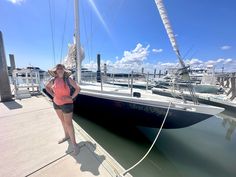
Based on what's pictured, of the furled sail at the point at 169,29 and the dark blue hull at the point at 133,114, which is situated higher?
the furled sail at the point at 169,29

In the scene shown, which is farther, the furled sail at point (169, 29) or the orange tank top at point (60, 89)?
A: the furled sail at point (169, 29)

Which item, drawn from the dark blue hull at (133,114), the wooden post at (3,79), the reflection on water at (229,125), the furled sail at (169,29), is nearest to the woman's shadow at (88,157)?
the dark blue hull at (133,114)

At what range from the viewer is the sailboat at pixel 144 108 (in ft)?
9.81

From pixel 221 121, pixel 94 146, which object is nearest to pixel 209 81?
pixel 221 121

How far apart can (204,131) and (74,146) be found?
4.85 meters

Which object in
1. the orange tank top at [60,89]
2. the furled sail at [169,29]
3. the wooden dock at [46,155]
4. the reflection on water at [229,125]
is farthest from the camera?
the reflection on water at [229,125]

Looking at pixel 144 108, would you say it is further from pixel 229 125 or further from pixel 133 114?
pixel 229 125

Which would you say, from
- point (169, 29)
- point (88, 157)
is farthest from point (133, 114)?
point (169, 29)

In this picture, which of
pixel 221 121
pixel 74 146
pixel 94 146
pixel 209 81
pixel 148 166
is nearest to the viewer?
pixel 74 146

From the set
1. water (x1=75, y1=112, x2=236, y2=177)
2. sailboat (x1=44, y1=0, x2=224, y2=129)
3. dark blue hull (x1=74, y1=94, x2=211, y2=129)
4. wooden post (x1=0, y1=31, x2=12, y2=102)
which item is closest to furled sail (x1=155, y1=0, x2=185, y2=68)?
sailboat (x1=44, y1=0, x2=224, y2=129)

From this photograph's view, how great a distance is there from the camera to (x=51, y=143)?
103 inches

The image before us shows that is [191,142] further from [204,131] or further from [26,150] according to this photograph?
[26,150]

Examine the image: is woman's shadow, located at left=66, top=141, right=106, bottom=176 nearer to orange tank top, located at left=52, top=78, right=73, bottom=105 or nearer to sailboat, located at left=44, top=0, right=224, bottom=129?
orange tank top, located at left=52, top=78, right=73, bottom=105

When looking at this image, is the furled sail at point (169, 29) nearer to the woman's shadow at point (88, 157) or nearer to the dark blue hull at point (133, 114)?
the dark blue hull at point (133, 114)
